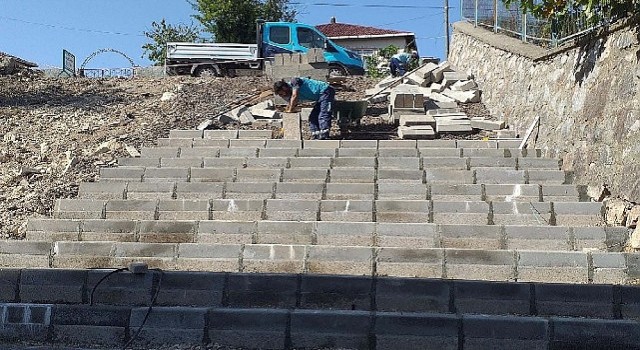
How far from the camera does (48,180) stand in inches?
293

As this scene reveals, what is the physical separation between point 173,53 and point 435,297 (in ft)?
42.8

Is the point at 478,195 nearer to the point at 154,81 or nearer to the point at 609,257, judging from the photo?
the point at 609,257

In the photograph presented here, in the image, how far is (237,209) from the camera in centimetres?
616

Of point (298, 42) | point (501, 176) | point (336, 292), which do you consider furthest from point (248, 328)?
point (298, 42)

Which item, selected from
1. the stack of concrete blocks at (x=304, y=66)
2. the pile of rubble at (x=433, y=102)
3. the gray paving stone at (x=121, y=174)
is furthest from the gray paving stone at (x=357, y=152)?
the stack of concrete blocks at (x=304, y=66)

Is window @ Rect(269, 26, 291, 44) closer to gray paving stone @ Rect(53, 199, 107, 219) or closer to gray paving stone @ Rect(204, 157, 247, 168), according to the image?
gray paving stone @ Rect(204, 157, 247, 168)

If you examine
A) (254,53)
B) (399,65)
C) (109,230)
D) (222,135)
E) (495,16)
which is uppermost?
(495,16)

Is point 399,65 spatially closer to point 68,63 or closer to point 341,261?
point 68,63

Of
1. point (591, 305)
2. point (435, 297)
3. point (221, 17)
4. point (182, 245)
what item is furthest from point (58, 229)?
point (221, 17)

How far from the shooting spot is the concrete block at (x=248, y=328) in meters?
4.27

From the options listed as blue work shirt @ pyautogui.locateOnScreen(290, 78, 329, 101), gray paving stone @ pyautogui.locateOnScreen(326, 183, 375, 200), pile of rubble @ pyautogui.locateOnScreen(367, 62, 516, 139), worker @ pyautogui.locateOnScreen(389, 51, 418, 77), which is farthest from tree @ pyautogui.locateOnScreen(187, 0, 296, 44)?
gray paving stone @ pyautogui.locateOnScreen(326, 183, 375, 200)

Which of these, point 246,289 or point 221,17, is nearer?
point 246,289

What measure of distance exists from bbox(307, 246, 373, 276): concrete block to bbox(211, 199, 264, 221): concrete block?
1054 millimetres

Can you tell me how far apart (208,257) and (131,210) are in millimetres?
1318
